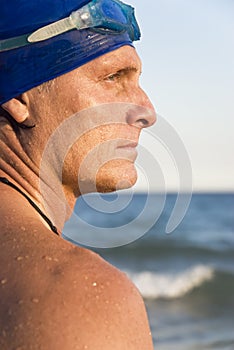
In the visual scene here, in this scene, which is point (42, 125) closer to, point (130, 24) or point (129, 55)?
point (129, 55)

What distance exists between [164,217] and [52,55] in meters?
38.4

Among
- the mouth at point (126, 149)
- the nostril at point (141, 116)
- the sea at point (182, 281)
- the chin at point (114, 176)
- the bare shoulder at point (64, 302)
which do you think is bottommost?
the sea at point (182, 281)

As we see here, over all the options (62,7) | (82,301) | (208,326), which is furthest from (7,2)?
(208,326)

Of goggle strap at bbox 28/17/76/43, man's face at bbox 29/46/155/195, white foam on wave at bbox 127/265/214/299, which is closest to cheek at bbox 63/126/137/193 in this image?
man's face at bbox 29/46/155/195

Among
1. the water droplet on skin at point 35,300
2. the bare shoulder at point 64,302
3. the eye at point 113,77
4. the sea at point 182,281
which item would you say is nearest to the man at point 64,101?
the eye at point 113,77

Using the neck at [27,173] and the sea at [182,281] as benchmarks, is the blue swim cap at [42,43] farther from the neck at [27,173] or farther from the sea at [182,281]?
the sea at [182,281]

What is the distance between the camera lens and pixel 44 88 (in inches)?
110

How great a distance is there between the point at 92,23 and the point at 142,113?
366 mm

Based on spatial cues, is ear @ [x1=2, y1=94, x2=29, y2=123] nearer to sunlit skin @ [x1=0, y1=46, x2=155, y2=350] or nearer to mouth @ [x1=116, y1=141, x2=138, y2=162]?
sunlit skin @ [x1=0, y1=46, x2=155, y2=350]

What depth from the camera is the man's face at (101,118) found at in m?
2.77

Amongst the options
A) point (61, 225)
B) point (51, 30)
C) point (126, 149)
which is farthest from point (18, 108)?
point (61, 225)

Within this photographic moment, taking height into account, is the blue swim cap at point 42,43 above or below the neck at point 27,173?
above

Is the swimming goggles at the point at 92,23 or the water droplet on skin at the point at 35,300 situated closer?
the water droplet on skin at the point at 35,300

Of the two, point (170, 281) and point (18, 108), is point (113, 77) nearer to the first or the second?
point (18, 108)
